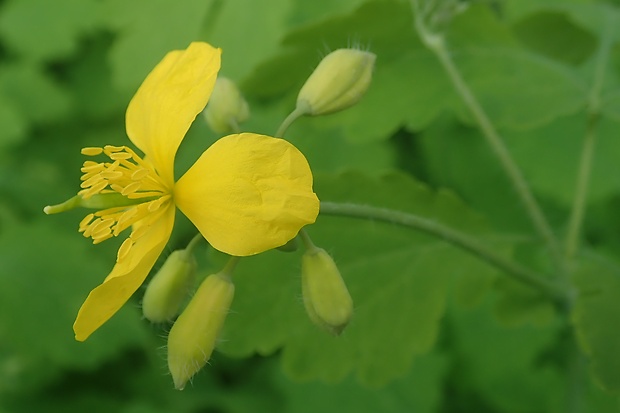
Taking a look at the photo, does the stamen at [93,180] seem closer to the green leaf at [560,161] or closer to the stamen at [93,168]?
the stamen at [93,168]

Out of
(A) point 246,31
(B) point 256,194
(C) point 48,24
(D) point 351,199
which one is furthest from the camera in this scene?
(C) point 48,24

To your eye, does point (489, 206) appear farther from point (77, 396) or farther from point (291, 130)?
point (77, 396)

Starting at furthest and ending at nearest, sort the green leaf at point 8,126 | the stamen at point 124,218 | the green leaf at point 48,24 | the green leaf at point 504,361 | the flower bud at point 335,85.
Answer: the green leaf at point 48,24, the green leaf at point 8,126, the green leaf at point 504,361, the flower bud at point 335,85, the stamen at point 124,218

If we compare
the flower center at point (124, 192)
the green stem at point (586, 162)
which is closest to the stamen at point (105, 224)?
the flower center at point (124, 192)

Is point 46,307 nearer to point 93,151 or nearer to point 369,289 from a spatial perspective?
point 369,289

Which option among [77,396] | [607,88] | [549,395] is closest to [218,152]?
[607,88]

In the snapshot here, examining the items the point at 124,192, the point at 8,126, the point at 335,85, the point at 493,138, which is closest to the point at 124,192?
the point at 124,192
